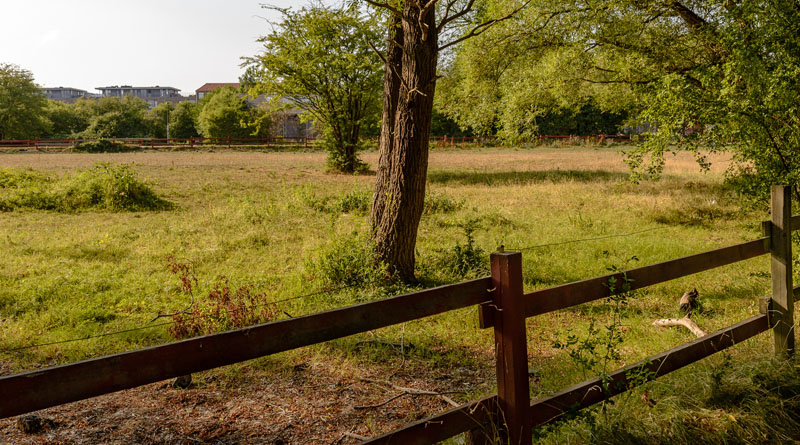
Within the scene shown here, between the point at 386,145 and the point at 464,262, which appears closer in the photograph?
the point at 386,145

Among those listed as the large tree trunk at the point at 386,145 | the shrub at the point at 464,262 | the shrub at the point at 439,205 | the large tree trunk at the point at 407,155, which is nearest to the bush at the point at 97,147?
the shrub at the point at 439,205

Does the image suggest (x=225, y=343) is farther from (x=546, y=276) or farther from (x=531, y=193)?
(x=531, y=193)

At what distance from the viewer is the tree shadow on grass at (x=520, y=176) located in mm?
22344

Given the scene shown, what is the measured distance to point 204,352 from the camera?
209cm

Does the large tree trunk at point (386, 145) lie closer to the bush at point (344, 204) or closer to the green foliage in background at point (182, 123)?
the bush at point (344, 204)

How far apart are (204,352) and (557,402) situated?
1883 millimetres

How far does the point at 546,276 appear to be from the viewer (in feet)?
28.1

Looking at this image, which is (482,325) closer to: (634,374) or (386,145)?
(634,374)

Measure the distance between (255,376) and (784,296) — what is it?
188 inches

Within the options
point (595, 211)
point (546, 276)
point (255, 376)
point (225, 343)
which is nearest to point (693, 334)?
point (546, 276)

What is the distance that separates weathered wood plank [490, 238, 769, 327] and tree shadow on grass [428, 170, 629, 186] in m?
17.5

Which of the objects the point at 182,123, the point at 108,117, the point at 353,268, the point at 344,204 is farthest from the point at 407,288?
the point at 108,117

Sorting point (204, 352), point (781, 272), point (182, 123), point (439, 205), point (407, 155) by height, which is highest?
point (182, 123)

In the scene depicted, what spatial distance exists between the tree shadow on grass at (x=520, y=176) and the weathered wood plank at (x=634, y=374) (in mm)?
17635
